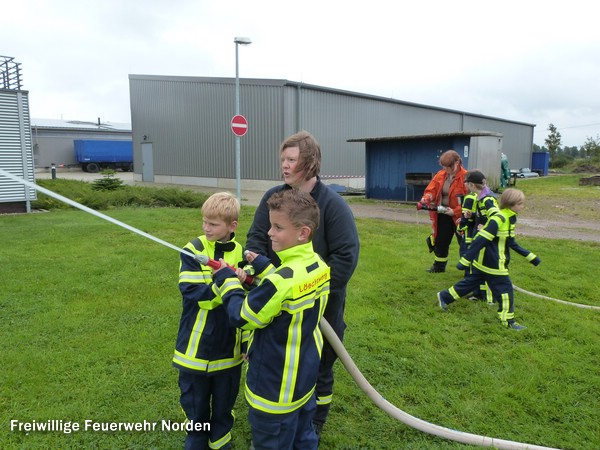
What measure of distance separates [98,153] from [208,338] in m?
45.5

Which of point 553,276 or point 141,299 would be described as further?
point 553,276

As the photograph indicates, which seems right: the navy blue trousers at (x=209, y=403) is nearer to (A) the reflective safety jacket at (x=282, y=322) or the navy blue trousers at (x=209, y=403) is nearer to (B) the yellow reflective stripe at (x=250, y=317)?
(A) the reflective safety jacket at (x=282, y=322)

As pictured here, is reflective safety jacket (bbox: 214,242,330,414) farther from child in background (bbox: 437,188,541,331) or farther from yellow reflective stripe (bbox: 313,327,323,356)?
child in background (bbox: 437,188,541,331)

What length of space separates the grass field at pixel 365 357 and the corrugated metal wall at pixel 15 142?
690 cm

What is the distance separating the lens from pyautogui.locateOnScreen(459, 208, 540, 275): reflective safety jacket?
5.29 meters

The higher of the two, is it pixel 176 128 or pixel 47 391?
pixel 176 128

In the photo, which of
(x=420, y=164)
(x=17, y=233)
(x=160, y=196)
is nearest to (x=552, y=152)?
(x=420, y=164)

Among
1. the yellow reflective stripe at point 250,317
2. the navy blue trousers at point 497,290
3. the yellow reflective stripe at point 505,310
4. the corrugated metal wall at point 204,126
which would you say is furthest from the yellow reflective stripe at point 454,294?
the corrugated metal wall at point 204,126

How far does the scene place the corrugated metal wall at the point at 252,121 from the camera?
22.9m

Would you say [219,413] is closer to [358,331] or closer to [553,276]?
[358,331]

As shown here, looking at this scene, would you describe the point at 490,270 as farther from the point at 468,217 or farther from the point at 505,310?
the point at 468,217

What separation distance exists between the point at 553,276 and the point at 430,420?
499 centimetres

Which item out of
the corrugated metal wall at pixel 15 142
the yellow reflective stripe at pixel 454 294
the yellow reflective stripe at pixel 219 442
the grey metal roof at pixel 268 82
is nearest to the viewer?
the yellow reflective stripe at pixel 219 442

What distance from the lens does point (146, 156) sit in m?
30.1
